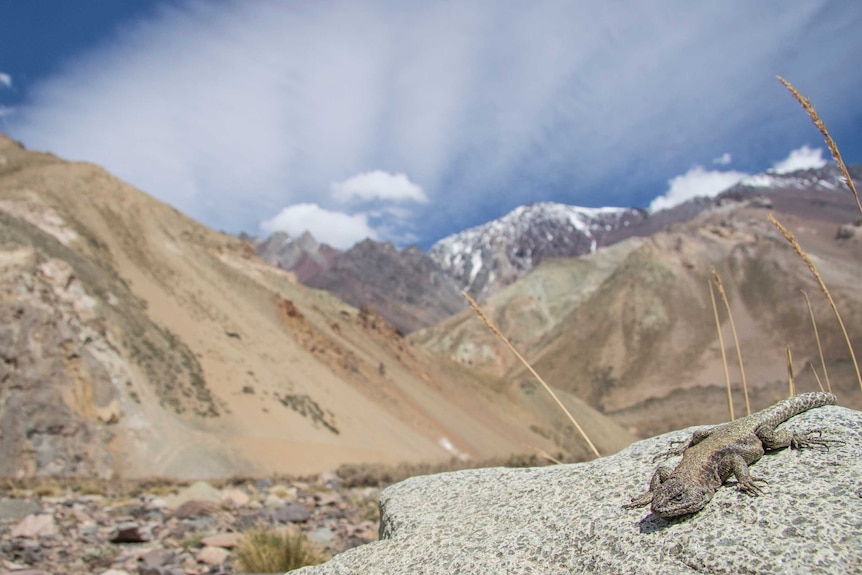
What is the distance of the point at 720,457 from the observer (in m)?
2.51

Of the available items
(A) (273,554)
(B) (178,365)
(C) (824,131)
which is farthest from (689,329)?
(C) (824,131)

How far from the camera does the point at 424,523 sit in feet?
10.1

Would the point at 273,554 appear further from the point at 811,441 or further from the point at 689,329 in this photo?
the point at 689,329

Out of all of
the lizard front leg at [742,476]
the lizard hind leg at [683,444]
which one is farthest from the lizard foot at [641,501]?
the lizard hind leg at [683,444]

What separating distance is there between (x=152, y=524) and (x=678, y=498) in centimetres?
853

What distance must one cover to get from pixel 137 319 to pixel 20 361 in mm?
8233

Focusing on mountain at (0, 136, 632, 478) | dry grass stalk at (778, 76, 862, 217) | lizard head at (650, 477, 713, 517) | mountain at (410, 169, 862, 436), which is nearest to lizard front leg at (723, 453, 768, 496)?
lizard head at (650, 477, 713, 517)

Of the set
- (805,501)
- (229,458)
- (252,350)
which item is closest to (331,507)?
(229,458)

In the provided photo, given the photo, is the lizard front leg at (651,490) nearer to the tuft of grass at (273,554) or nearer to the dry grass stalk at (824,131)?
the dry grass stalk at (824,131)

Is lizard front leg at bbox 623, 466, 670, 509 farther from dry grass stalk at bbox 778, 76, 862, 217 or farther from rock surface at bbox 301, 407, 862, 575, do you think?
dry grass stalk at bbox 778, 76, 862, 217

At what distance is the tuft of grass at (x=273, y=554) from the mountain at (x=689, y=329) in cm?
6024

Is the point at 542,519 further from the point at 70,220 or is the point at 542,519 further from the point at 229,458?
the point at 70,220

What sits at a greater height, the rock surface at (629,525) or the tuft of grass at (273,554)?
the rock surface at (629,525)

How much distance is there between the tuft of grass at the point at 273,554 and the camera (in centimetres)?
602
